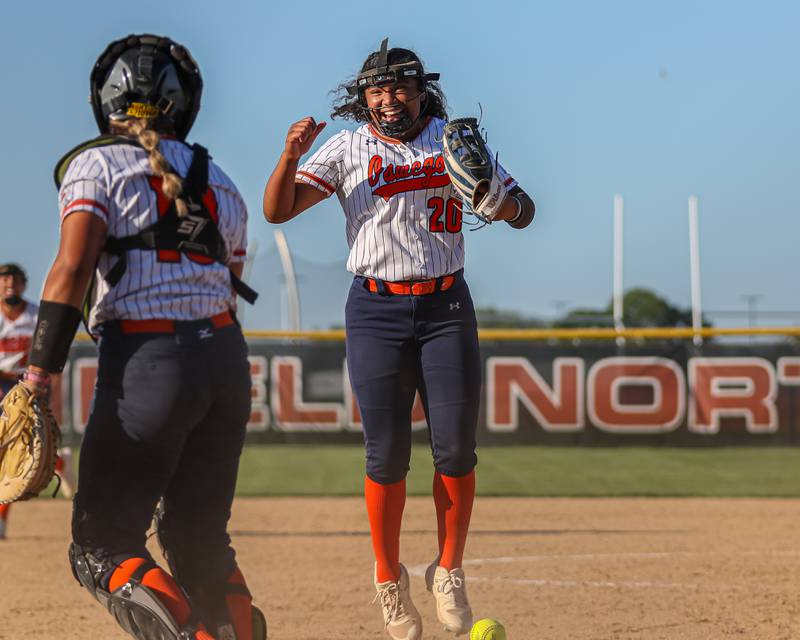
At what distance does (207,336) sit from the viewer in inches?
133

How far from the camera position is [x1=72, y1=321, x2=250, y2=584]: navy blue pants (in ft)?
10.7

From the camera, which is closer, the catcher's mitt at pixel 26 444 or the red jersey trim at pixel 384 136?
the catcher's mitt at pixel 26 444

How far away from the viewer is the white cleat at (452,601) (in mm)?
4516

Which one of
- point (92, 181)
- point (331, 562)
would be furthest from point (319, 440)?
point (92, 181)

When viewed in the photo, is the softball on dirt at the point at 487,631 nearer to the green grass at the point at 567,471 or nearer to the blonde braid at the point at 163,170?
the blonde braid at the point at 163,170

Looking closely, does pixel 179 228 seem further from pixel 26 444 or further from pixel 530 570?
pixel 530 570

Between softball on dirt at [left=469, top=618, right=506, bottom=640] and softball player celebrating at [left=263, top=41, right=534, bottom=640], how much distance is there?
0.04m

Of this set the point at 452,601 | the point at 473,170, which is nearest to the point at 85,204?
the point at 473,170

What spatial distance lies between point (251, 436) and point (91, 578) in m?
12.8

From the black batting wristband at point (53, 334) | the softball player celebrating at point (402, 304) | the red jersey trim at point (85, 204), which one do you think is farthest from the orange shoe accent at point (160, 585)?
the softball player celebrating at point (402, 304)

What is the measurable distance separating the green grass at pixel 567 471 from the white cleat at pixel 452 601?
685cm

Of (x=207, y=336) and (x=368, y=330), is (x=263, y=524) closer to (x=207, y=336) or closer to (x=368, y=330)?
(x=368, y=330)

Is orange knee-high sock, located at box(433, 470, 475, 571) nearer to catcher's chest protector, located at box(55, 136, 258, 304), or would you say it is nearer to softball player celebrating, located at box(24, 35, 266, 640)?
softball player celebrating, located at box(24, 35, 266, 640)

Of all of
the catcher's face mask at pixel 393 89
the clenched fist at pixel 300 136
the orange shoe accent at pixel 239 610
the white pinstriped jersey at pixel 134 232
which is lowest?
the orange shoe accent at pixel 239 610
